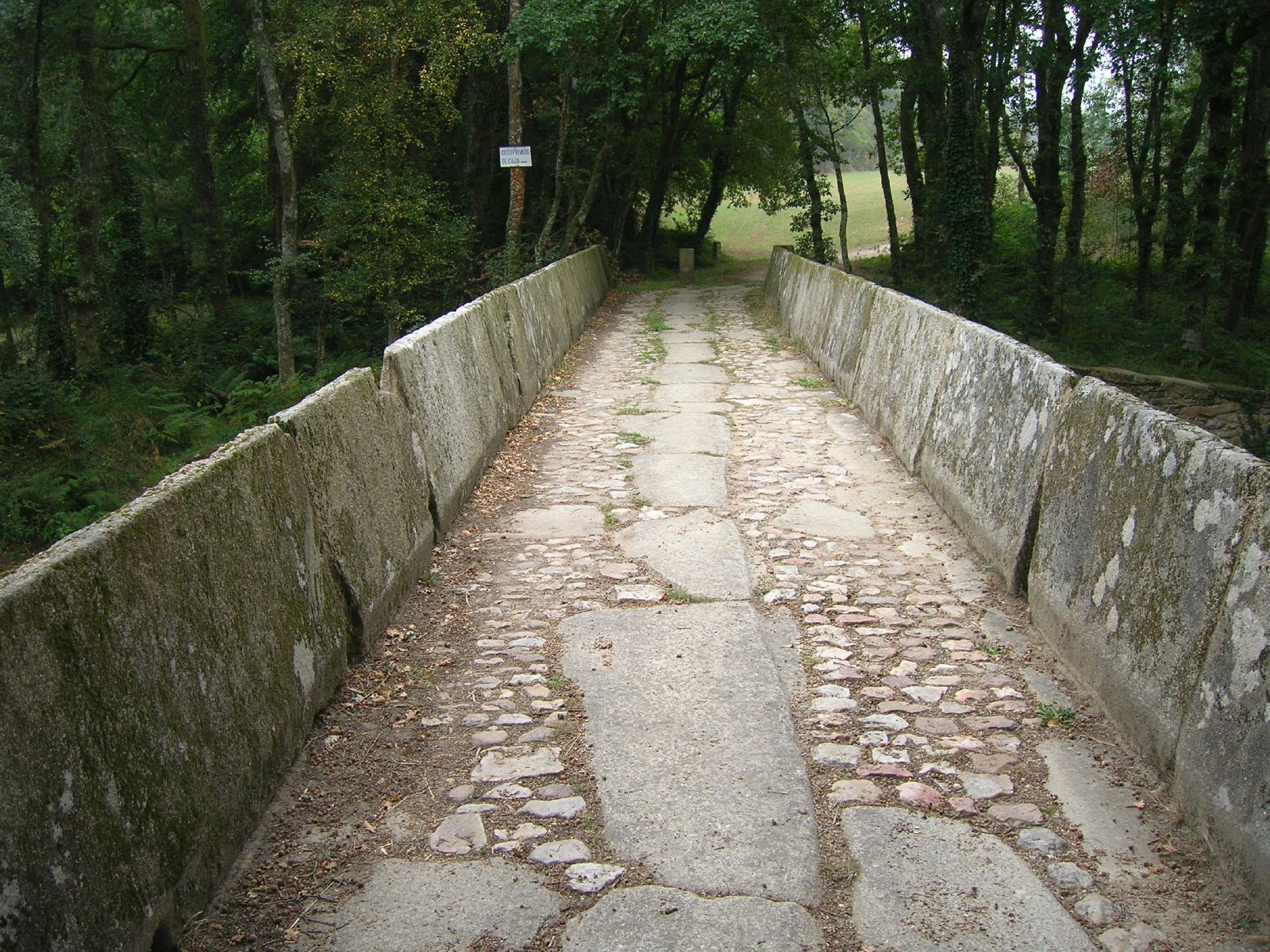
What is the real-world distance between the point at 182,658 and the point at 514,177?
18.9m

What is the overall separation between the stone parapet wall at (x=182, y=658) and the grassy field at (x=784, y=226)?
3561cm

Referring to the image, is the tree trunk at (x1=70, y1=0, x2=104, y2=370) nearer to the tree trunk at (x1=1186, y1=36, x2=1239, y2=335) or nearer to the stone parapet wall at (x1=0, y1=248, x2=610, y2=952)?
the stone parapet wall at (x1=0, y1=248, x2=610, y2=952)

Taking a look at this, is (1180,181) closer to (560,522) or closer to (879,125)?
(879,125)

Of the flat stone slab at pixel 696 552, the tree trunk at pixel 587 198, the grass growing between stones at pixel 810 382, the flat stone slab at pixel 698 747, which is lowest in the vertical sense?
the flat stone slab at pixel 698 747

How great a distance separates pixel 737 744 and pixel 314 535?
5.94 ft

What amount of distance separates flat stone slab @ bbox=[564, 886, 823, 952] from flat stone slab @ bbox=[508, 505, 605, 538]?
3473 mm

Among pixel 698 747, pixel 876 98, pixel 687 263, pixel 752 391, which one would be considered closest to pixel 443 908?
pixel 698 747

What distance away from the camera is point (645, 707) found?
399cm

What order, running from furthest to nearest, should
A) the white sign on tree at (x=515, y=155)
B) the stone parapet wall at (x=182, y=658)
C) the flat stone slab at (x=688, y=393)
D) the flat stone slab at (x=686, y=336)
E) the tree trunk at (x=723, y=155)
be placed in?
the tree trunk at (x=723, y=155) → the white sign on tree at (x=515, y=155) → the flat stone slab at (x=686, y=336) → the flat stone slab at (x=688, y=393) → the stone parapet wall at (x=182, y=658)

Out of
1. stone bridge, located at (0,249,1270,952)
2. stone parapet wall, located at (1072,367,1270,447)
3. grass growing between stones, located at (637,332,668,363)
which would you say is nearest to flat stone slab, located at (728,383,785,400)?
grass growing between stones, located at (637,332,668,363)

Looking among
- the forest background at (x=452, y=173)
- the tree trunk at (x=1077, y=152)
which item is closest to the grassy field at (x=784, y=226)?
the forest background at (x=452, y=173)

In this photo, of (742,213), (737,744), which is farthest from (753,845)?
(742,213)

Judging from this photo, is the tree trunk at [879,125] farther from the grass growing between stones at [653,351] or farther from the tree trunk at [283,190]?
the tree trunk at [283,190]

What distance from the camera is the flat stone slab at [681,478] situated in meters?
6.91
